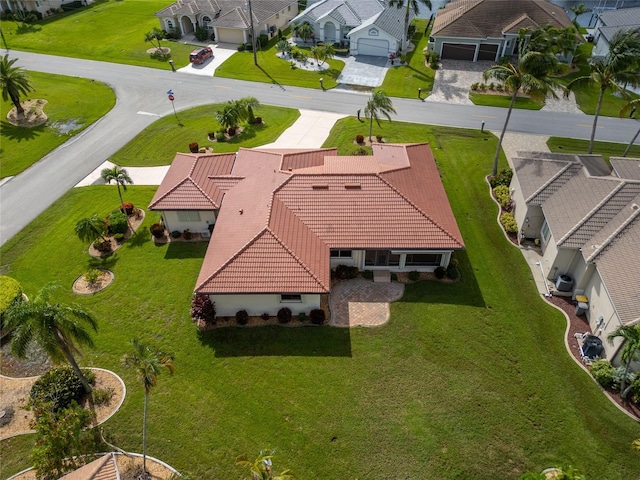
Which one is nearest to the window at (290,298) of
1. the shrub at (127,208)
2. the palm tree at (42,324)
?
the palm tree at (42,324)

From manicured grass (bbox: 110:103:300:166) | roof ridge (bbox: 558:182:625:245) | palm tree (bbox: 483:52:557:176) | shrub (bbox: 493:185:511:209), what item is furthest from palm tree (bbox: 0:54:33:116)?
roof ridge (bbox: 558:182:625:245)

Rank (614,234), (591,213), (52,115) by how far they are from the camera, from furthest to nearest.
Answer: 1. (52,115)
2. (591,213)
3. (614,234)

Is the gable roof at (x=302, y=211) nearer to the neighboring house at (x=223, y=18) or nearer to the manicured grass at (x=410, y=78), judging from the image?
the manicured grass at (x=410, y=78)

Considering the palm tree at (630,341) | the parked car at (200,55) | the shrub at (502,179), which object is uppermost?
the parked car at (200,55)

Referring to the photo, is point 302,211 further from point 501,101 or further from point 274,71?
point 274,71

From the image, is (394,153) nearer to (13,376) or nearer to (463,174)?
(463,174)

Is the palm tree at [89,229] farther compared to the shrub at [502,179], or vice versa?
the shrub at [502,179]

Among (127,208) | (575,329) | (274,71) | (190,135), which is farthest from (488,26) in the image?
(127,208)
